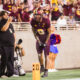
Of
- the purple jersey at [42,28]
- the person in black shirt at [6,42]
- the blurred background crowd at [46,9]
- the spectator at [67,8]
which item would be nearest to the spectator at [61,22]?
the blurred background crowd at [46,9]

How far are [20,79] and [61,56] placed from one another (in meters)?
5.26

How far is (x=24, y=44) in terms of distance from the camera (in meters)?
16.2

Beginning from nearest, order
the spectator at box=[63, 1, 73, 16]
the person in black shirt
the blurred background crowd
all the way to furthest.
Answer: the person in black shirt < the blurred background crowd < the spectator at box=[63, 1, 73, 16]

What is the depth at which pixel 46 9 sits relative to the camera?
17.5 m

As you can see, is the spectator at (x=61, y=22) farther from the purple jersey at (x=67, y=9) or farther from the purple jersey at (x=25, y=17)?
the purple jersey at (x=25, y=17)

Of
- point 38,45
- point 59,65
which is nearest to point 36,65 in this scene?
point 38,45

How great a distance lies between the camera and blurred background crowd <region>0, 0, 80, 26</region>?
16.5 metres

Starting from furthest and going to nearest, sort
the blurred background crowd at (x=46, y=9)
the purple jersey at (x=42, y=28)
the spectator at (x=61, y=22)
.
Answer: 1. the spectator at (x=61, y=22)
2. the blurred background crowd at (x=46, y=9)
3. the purple jersey at (x=42, y=28)

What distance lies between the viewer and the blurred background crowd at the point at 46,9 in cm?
1648

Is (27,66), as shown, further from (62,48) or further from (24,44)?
(62,48)

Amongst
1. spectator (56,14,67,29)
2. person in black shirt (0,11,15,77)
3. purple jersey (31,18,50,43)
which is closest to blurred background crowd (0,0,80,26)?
spectator (56,14,67,29)

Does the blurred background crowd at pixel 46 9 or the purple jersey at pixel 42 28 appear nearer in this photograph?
the purple jersey at pixel 42 28

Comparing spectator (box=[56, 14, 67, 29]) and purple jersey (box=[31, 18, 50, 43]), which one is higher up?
purple jersey (box=[31, 18, 50, 43])

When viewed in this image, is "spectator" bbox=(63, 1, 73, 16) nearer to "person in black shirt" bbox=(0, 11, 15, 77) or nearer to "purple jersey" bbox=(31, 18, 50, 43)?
"purple jersey" bbox=(31, 18, 50, 43)
